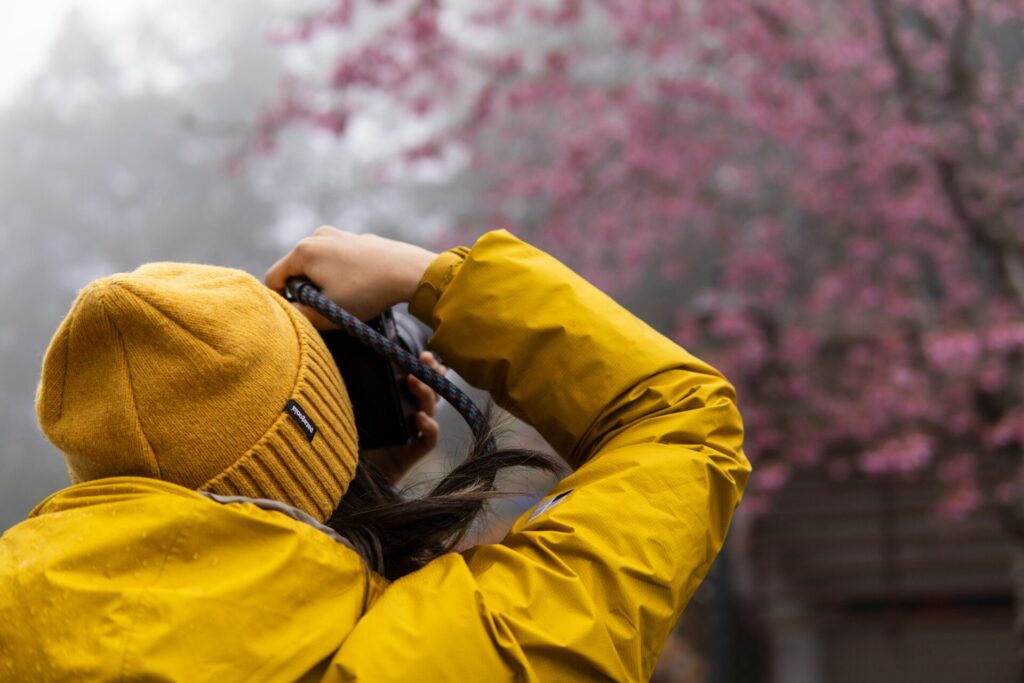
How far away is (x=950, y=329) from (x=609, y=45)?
4.12 m

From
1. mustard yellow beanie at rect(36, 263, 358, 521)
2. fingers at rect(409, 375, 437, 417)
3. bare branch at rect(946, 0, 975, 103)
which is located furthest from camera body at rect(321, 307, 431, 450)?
bare branch at rect(946, 0, 975, 103)

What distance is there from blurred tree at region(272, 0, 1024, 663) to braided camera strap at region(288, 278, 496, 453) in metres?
3.45

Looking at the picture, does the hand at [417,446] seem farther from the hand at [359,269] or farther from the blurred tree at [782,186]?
the blurred tree at [782,186]

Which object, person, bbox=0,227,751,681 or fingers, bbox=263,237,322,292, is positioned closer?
person, bbox=0,227,751,681

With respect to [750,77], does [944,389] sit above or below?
below

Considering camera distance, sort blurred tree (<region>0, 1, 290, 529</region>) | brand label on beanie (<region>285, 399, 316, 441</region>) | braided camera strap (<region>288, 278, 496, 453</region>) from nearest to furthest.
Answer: brand label on beanie (<region>285, 399, 316, 441</region>)
braided camera strap (<region>288, 278, 496, 453</region>)
blurred tree (<region>0, 1, 290, 529</region>)

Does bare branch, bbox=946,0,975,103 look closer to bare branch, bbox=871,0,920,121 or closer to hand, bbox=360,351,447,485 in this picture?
bare branch, bbox=871,0,920,121

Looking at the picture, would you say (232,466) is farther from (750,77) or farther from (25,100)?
(25,100)

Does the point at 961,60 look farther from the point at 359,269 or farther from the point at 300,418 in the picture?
the point at 300,418

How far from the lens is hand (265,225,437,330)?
3.46 feet

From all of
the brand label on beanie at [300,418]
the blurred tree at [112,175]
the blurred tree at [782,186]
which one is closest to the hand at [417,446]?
the brand label on beanie at [300,418]

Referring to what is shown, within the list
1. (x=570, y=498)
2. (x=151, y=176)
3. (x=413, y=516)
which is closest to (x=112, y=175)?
(x=151, y=176)

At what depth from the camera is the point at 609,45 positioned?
7965 millimetres

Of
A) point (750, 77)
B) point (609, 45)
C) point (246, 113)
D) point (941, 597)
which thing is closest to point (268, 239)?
point (246, 113)
